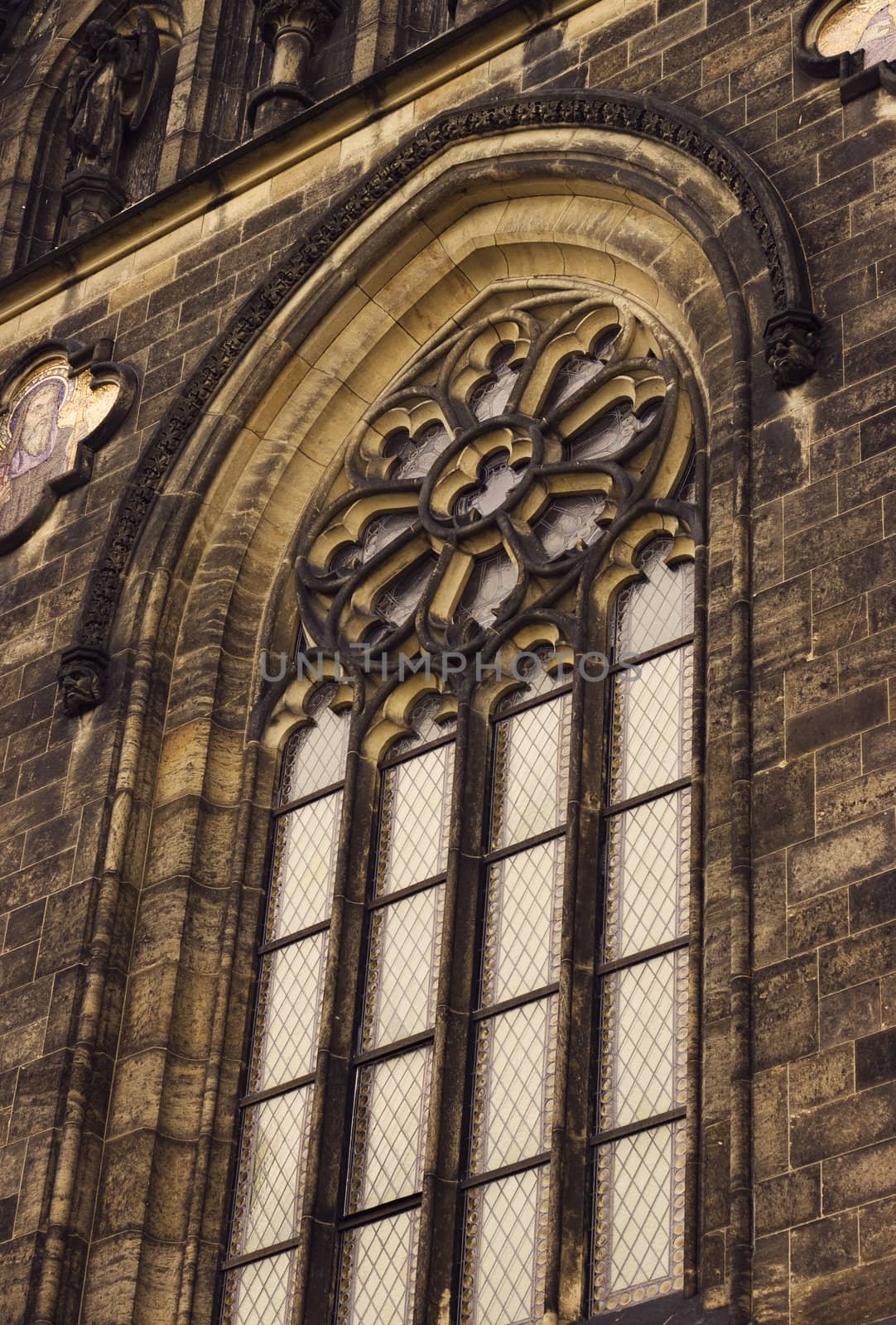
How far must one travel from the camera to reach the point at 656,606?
15.7m

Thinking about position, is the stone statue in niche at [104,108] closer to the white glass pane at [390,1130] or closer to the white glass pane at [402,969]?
the white glass pane at [402,969]

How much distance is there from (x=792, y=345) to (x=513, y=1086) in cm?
352

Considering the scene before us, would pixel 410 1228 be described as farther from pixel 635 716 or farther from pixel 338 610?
pixel 338 610

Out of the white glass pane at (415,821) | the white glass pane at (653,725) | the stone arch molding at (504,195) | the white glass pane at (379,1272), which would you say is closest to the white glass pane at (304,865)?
the white glass pane at (415,821)

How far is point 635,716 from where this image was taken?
15336 mm

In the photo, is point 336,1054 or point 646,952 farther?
point 336,1054

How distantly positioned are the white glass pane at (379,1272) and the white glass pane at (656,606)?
2.94m

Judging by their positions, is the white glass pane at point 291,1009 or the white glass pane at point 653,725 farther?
the white glass pane at point 291,1009

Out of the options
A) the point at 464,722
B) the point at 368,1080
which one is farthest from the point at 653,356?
the point at 368,1080

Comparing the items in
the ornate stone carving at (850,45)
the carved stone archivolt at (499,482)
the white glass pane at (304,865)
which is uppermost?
the ornate stone carving at (850,45)

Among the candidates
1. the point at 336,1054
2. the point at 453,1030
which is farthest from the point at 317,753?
the point at 453,1030

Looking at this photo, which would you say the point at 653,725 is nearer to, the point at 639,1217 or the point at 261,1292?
the point at 639,1217

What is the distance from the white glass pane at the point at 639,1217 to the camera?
13469mm

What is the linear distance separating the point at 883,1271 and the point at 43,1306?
4.41 meters
